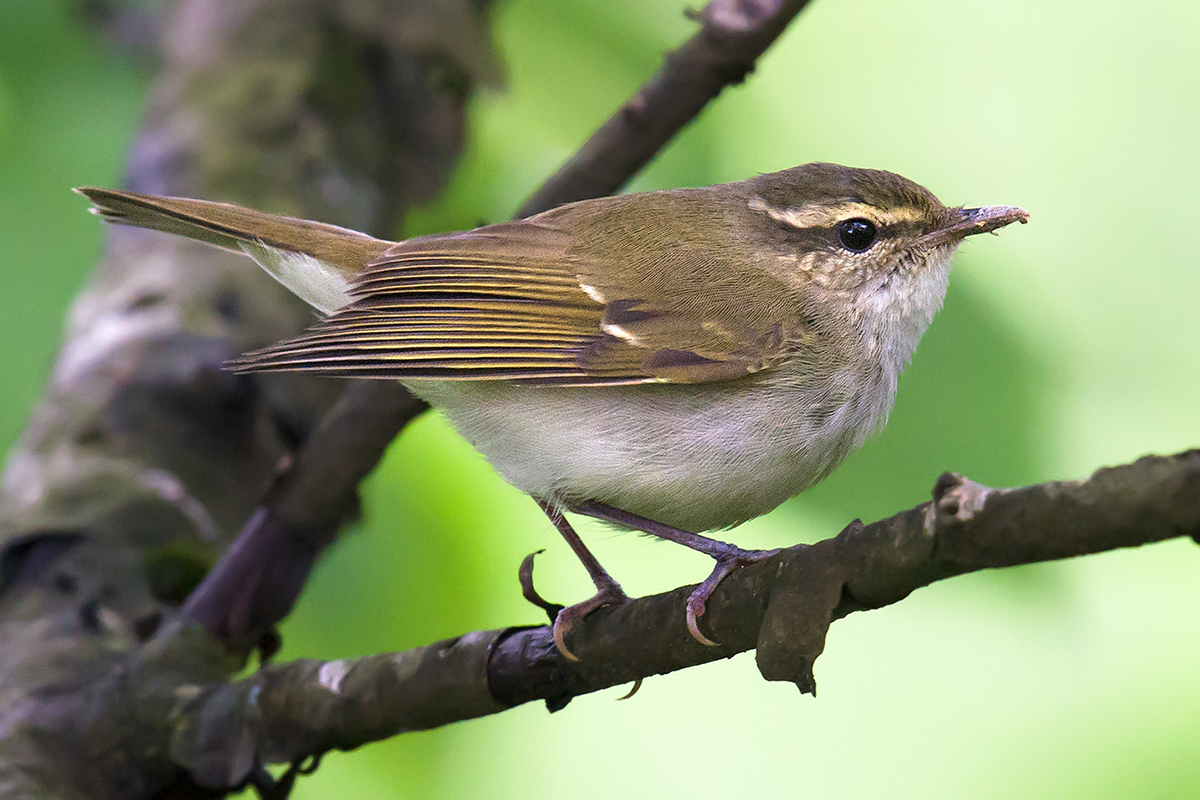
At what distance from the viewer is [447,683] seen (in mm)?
2312

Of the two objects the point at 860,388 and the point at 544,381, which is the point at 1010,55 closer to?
the point at 860,388

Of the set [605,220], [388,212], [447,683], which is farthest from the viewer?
[388,212]

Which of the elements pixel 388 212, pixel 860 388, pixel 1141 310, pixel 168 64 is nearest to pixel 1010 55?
pixel 1141 310

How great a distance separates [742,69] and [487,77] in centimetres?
186

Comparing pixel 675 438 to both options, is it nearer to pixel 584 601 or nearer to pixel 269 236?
pixel 584 601

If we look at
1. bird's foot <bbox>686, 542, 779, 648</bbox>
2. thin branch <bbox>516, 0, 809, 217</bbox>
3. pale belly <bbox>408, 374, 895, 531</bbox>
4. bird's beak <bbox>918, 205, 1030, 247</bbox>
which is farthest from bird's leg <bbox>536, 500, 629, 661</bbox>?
bird's beak <bbox>918, 205, 1030, 247</bbox>

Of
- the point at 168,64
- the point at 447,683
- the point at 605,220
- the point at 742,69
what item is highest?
the point at 168,64

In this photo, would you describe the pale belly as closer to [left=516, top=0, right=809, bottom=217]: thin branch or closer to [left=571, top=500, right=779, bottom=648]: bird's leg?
[left=571, top=500, right=779, bottom=648]: bird's leg

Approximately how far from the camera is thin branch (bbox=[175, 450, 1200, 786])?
1.30m

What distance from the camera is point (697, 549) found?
8.18 feet

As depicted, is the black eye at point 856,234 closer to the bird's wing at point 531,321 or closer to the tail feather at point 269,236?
the bird's wing at point 531,321

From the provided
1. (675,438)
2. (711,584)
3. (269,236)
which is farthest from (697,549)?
(269,236)

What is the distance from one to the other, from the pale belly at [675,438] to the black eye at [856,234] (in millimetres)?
384

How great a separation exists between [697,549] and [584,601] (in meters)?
0.29
